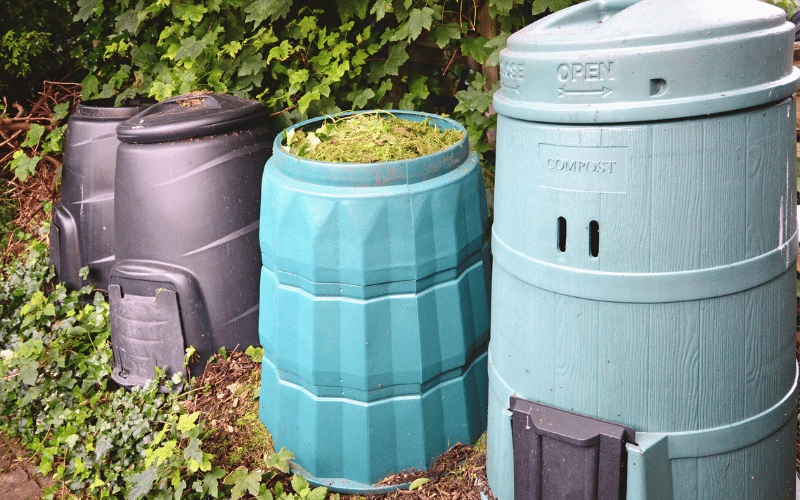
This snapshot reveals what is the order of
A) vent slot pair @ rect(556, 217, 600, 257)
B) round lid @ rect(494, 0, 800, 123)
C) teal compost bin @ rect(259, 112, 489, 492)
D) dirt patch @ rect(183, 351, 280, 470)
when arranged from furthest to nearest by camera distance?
1. dirt patch @ rect(183, 351, 280, 470)
2. teal compost bin @ rect(259, 112, 489, 492)
3. vent slot pair @ rect(556, 217, 600, 257)
4. round lid @ rect(494, 0, 800, 123)

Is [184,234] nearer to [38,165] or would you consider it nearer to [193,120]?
[193,120]

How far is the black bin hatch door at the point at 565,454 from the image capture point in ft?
4.33

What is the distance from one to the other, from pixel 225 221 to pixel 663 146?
5.01 ft

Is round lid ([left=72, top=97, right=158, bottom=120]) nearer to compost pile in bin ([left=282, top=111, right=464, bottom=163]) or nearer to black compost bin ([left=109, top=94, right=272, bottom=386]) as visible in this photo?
black compost bin ([left=109, top=94, right=272, bottom=386])

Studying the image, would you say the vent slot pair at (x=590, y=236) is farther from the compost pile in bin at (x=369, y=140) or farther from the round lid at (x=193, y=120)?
the round lid at (x=193, y=120)

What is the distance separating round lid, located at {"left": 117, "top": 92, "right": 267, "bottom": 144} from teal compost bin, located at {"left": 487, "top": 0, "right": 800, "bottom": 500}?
3.81ft

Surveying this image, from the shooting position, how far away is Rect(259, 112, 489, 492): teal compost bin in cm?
165

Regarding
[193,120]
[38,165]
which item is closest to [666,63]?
[193,120]

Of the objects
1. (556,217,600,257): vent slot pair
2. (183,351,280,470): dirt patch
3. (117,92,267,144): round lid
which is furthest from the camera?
(117,92,267,144): round lid

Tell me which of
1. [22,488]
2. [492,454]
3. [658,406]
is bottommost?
[22,488]

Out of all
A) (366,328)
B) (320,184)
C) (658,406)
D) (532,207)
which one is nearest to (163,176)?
(320,184)

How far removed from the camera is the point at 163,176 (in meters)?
2.21

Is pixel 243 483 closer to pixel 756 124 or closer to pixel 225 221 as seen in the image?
pixel 225 221

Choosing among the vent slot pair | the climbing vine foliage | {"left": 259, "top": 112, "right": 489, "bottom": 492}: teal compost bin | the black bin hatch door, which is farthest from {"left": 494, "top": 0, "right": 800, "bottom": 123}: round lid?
the climbing vine foliage
